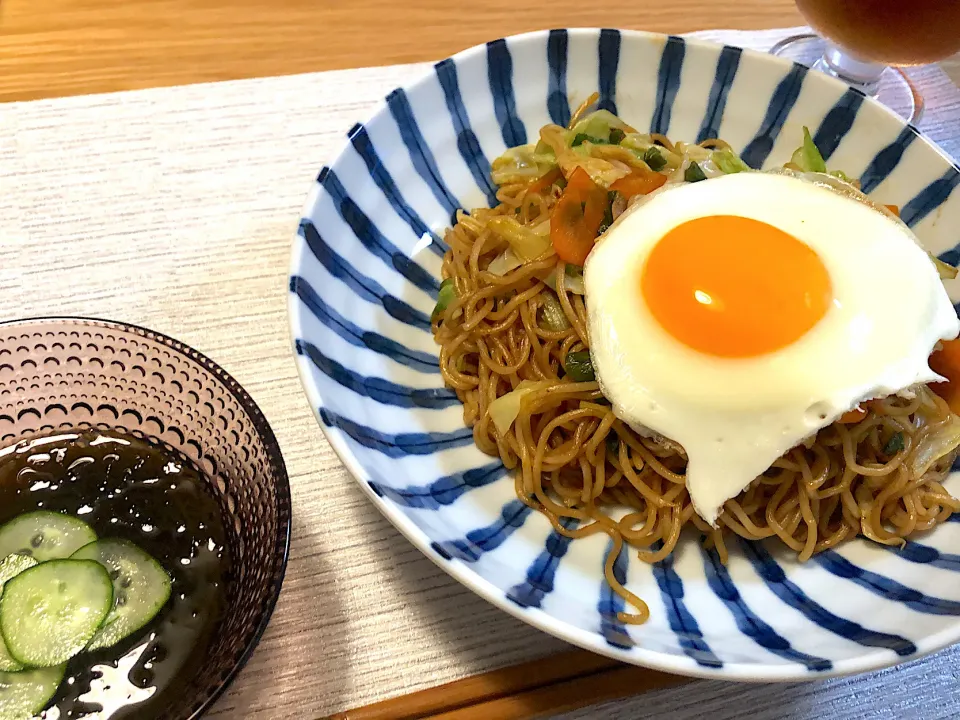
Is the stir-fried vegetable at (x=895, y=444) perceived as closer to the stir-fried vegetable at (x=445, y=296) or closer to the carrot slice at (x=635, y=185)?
the carrot slice at (x=635, y=185)

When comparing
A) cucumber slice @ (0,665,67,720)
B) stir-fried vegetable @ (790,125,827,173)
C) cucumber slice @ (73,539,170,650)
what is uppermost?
stir-fried vegetable @ (790,125,827,173)

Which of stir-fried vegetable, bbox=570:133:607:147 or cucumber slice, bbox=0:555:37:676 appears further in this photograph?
stir-fried vegetable, bbox=570:133:607:147

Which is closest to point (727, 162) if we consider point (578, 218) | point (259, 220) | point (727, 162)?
point (727, 162)

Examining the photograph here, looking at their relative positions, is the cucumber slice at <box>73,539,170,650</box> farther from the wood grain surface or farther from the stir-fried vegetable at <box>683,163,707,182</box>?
the wood grain surface

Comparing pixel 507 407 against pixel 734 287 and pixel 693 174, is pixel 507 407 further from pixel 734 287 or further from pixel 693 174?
pixel 693 174

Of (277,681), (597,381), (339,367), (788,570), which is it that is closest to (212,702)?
(277,681)

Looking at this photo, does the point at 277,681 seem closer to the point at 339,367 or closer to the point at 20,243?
the point at 339,367

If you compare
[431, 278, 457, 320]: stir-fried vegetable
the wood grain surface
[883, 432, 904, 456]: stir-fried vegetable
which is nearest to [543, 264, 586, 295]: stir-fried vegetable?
[431, 278, 457, 320]: stir-fried vegetable
